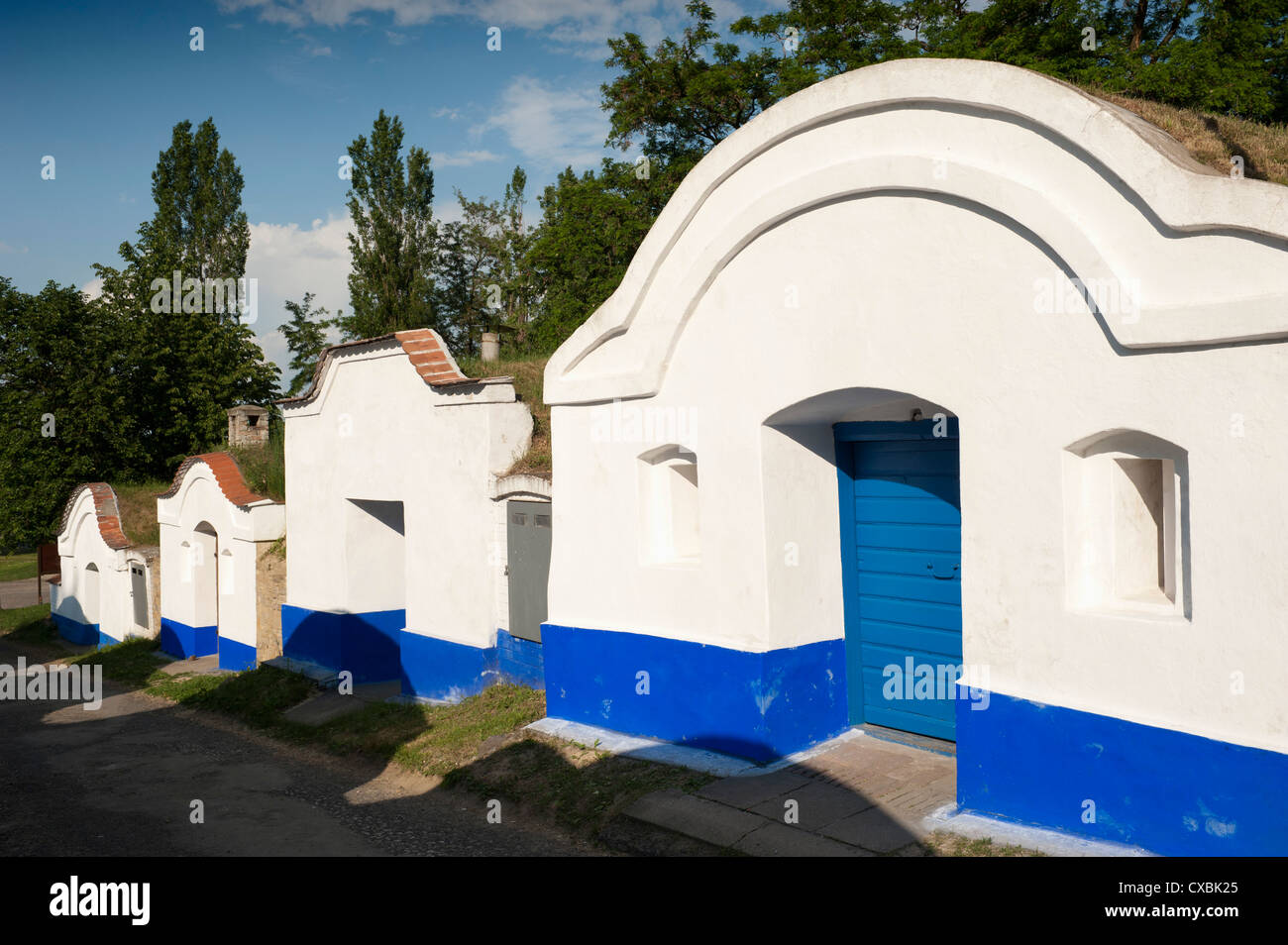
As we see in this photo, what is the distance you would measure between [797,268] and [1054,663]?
325 centimetres

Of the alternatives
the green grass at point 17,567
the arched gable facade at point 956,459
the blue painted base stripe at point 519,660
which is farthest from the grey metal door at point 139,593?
the green grass at point 17,567

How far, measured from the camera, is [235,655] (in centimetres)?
1598

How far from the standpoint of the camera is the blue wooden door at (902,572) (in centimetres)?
750

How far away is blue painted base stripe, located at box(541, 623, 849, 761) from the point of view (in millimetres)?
7711

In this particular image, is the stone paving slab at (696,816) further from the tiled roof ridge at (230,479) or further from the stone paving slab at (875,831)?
the tiled roof ridge at (230,479)

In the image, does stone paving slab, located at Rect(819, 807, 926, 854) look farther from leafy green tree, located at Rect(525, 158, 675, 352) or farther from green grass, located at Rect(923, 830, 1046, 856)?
leafy green tree, located at Rect(525, 158, 675, 352)

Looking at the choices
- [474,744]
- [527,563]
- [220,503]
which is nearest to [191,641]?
[220,503]

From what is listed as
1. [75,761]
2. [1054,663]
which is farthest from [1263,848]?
[75,761]

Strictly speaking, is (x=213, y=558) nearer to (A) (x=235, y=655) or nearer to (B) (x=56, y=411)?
(A) (x=235, y=655)

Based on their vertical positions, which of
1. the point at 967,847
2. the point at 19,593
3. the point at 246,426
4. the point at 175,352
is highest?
the point at 175,352

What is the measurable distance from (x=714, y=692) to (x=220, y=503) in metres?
11.1

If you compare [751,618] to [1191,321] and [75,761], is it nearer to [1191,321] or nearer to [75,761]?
[1191,321]

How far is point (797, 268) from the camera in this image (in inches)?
294

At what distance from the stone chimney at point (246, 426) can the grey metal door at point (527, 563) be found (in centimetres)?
1168
